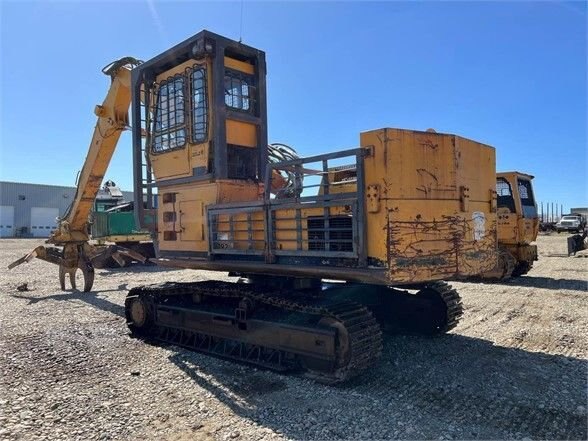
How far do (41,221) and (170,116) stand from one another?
181 ft

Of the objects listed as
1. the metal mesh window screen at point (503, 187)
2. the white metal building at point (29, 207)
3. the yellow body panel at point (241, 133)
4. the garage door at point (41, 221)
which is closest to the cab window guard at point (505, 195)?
the metal mesh window screen at point (503, 187)

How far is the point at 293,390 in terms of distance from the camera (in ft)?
15.1

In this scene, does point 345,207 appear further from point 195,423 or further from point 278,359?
point 195,423

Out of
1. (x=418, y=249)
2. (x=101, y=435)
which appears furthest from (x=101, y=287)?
(x=418, y=249)

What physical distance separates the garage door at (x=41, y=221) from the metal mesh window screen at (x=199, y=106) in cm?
5411

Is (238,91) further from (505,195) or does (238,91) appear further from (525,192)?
(525,192)

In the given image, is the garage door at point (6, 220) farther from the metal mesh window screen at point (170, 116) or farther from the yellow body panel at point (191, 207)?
the yellow body panel at point (191, 207)

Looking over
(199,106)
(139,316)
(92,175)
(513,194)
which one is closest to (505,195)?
(513,194)

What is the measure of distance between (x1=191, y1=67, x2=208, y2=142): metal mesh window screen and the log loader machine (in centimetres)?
2

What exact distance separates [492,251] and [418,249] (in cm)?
156

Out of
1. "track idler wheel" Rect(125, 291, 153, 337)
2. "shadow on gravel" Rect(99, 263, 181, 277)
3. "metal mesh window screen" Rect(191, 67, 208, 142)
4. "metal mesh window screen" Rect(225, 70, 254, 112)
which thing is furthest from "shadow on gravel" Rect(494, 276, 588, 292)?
"shadow on gravel" Rect(99, 263, 181, 277)

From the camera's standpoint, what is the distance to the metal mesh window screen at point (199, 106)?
6.12m

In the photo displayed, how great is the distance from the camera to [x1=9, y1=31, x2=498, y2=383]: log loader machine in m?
4.45

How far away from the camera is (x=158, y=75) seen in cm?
687
